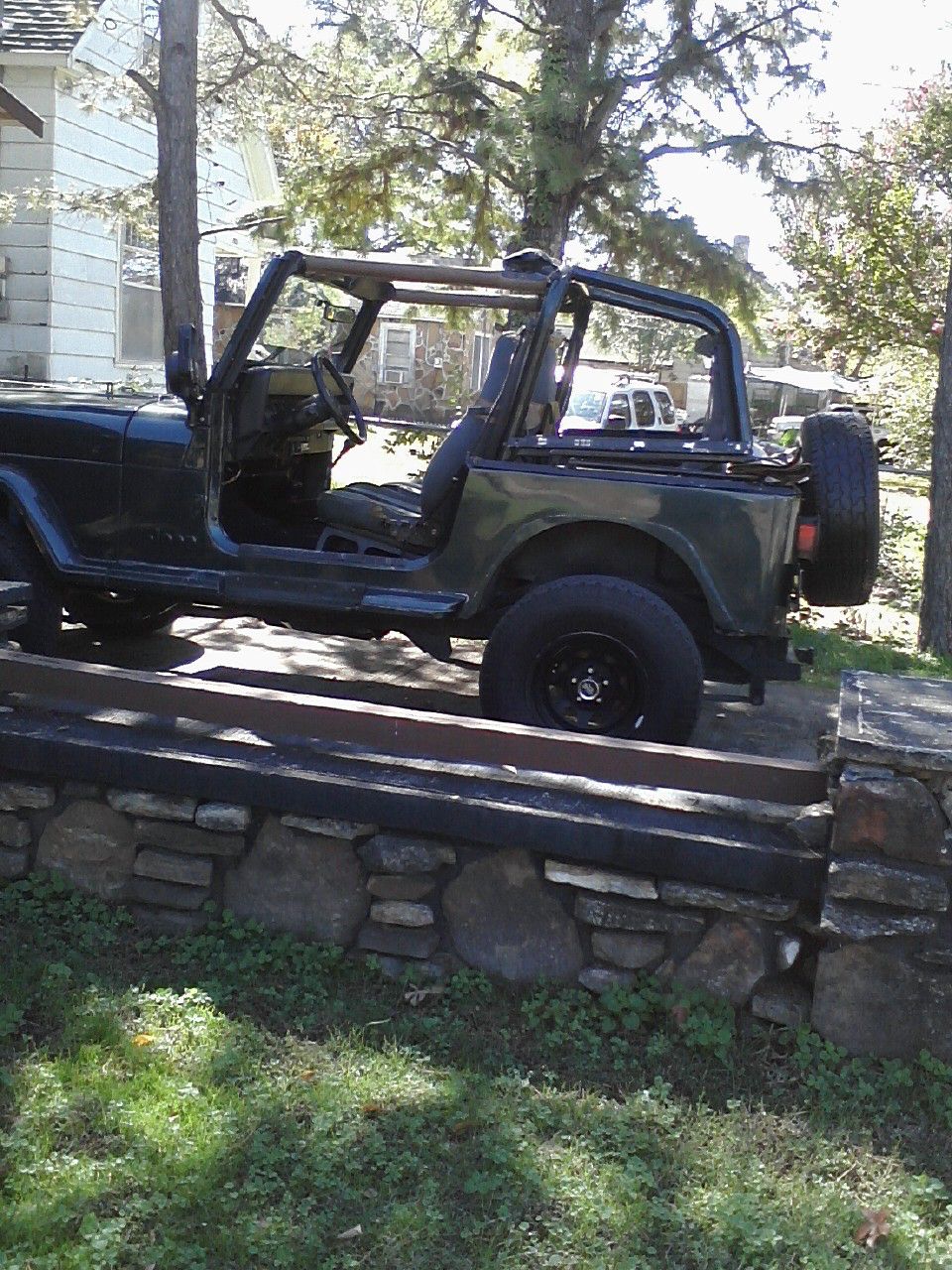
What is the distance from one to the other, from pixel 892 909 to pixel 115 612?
4.46 metres

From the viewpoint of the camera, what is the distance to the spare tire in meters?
5.16

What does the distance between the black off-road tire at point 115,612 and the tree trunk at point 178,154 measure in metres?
3.61

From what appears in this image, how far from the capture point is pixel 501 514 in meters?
5.07

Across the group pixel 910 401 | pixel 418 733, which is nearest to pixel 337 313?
pixel 418 733

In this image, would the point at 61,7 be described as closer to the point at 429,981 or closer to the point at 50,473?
the point at 50,473

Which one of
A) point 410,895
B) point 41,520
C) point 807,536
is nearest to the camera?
point 410,895

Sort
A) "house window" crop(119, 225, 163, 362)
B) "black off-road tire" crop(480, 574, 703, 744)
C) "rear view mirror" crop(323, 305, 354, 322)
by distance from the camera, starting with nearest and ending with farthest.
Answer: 1. "black off-road tire" crop(480, 574, 703, 744)
2. "rear view mirror" crop(323, 305, 354, 322)
3. "house window" crop(119, 225, 163, 362)

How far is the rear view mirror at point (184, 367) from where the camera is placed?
5.24 m

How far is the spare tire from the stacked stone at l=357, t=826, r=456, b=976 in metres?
2.48

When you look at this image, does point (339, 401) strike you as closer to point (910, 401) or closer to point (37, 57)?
point (37, 57)

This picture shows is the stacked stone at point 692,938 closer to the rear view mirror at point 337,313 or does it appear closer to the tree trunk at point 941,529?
the rear view mirror at point 337,313

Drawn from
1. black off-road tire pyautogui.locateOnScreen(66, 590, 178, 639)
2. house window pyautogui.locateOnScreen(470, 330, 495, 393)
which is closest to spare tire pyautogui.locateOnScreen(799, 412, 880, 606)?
black off-road tire pyautogui.locateOnScreen(66, 590, 178, 639)

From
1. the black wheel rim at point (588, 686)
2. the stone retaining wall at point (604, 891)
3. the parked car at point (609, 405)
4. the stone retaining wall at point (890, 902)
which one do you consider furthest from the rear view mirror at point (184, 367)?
the stone retaining wall at point (890, 902)

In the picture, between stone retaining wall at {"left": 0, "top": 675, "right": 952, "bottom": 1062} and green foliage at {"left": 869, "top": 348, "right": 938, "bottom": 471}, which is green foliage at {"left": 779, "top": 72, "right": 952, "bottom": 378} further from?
stone retaining wall at {"left": 0, "top": 675, "right": 952, "bottom": 1062}
